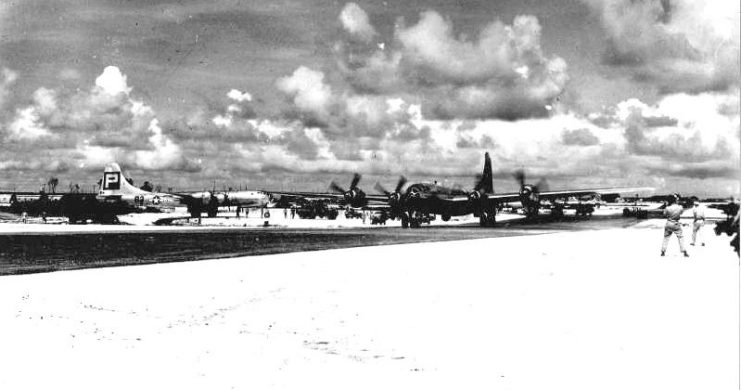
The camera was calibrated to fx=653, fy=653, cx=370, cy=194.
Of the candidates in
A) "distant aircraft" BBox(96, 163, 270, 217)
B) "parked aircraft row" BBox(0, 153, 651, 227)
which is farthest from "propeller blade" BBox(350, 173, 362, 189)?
"distant aircraft" BBox(96, 163, 270, 217)

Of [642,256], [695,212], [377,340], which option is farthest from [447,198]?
[377,340]

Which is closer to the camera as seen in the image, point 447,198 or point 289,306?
point 289,306

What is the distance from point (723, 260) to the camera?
1941cm

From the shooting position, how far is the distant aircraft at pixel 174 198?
240 ft

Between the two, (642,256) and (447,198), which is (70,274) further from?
(447,198)

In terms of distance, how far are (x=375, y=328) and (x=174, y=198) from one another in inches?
2844

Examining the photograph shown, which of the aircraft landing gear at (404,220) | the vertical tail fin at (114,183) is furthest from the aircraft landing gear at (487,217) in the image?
the vertical tail fin at (114,183)

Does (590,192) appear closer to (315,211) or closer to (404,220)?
(404,220)

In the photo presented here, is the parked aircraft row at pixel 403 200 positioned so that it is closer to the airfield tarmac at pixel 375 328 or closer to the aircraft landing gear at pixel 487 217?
the aircraft landing gear at pixel 487 217

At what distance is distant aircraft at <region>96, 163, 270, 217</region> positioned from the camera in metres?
73.1

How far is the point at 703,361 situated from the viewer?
7641mm

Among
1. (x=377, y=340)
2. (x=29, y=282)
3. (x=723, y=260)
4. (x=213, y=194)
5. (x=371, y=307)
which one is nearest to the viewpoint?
(x=377, y=340)

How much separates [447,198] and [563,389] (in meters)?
43.3

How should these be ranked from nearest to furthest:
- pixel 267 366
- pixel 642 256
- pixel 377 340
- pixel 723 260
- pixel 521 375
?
pixel 521 375 < pixel 267 366 < pixel 377 340 < pixel 723 260 < pixel 642 256
